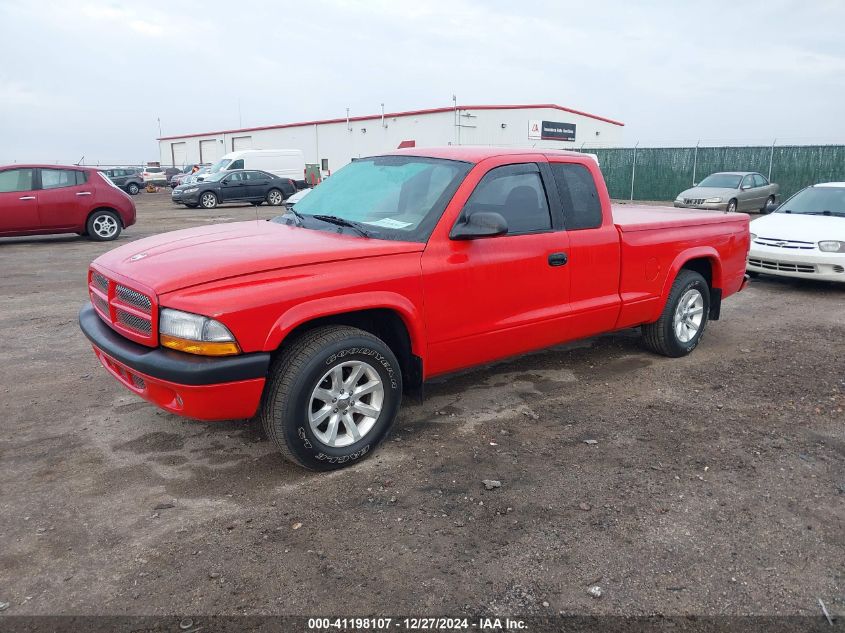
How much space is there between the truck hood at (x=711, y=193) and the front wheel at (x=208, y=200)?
16212 mm

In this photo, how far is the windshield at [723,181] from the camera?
1858cm

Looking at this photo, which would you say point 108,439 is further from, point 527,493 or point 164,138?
point 164,138

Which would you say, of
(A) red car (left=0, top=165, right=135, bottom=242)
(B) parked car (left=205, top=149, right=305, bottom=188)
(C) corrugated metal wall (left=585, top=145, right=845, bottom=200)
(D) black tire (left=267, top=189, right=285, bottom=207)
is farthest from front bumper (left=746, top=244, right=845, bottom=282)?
(B) parked car (left=205, top=149, right=305, bottom=188)

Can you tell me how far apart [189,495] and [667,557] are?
2334 mm

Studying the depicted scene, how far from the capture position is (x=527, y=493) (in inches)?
134

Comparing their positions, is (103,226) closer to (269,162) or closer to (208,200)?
(208,200)

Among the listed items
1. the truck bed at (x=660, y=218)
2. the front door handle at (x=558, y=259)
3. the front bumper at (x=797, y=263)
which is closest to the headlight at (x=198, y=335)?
the front door handle at (x=558, y=259)

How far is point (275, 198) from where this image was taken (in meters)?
25.5

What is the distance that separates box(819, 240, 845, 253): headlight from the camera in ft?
27.6

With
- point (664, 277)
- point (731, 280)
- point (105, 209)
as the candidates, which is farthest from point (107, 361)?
point (105, 209)

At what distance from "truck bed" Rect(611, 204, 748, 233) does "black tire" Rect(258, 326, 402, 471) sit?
243 cm

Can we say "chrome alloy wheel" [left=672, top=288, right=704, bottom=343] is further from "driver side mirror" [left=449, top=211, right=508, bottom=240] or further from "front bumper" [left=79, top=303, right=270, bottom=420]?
"front bumper" [left=79, top=303, right=270, bottom=420]

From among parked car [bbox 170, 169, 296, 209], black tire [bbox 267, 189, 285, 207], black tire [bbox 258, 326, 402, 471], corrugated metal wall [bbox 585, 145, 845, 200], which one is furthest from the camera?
black tire [bbox 267, 189, 285, 207]

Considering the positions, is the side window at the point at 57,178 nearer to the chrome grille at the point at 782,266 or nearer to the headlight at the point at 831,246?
the chrome grille at the point at 782,266
